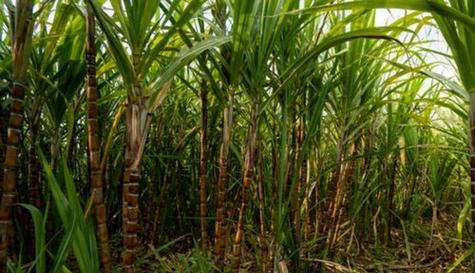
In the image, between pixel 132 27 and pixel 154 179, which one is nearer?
pixel 132 27

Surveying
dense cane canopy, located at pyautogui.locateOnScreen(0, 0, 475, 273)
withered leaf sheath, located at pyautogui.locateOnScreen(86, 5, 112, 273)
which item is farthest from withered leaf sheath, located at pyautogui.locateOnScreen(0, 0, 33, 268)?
withered leaf sheath, located at pyautogui.locateOnScreen(86, 5, 112, 273)

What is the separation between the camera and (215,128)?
1.62 meters

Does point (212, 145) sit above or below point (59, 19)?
below

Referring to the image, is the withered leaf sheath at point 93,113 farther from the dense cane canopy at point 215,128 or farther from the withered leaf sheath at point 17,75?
the withered leaf sheath at point 17,75

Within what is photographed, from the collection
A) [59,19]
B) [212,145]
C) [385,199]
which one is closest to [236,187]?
[212,145]

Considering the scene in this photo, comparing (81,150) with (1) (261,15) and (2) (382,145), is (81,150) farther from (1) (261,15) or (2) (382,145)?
(2) (382,145)

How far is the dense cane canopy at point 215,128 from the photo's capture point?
2.72 feet

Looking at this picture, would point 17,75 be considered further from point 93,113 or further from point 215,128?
point 215,128

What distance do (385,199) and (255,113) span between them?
108cm

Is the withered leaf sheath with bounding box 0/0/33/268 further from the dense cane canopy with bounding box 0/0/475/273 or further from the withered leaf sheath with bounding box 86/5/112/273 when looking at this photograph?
the withered leaf sheath with bounding box 86/5/112/273

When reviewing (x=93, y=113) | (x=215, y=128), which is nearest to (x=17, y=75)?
(x=93, y=113)

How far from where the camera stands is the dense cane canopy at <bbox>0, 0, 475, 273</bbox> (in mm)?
831

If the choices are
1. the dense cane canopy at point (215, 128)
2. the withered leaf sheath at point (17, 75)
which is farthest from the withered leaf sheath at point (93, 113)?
the withered leaf sheath at point (17, 75)

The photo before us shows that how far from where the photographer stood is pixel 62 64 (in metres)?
1.18
